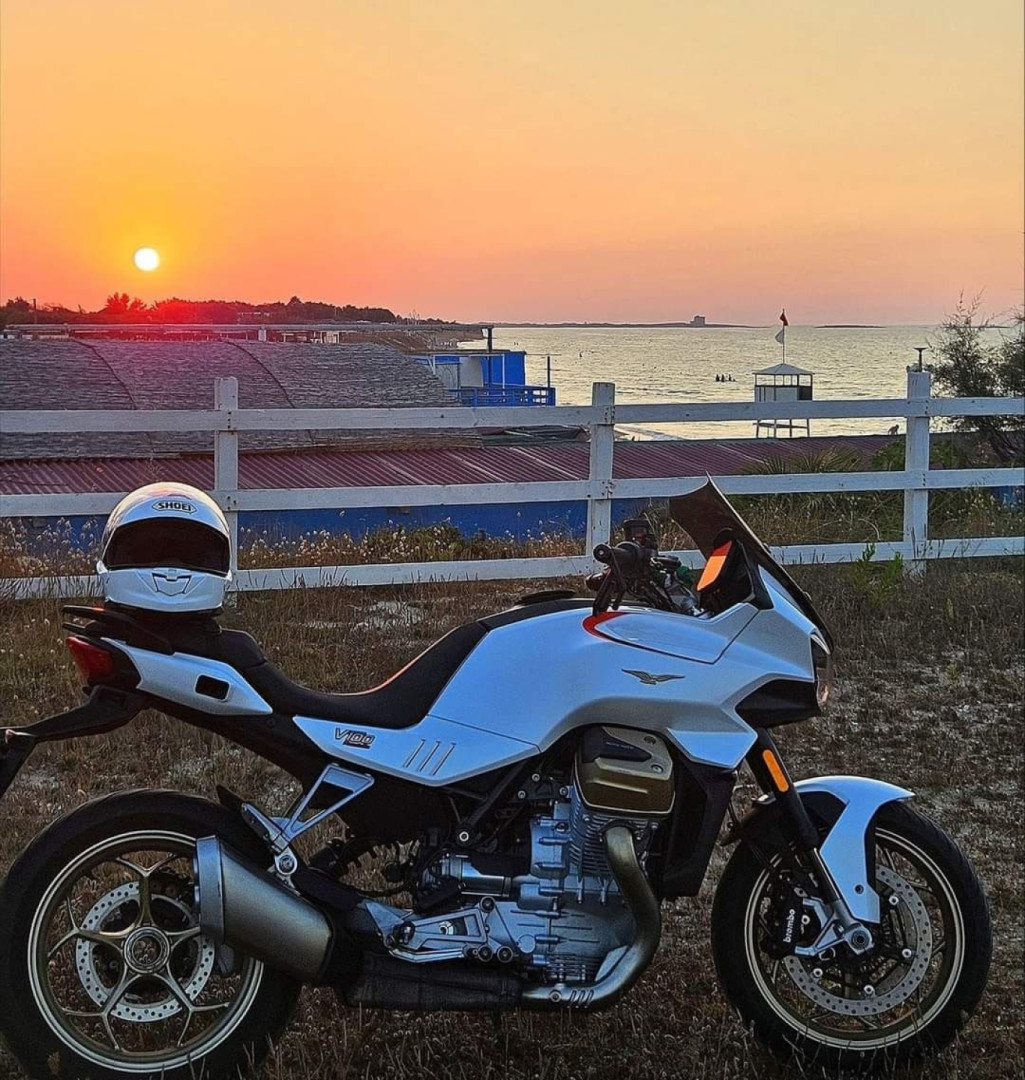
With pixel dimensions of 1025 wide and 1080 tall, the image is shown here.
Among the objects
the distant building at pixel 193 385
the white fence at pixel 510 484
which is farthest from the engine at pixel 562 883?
the distant building at pixel 193 385

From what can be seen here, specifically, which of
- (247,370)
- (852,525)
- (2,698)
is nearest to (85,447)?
(247,370)

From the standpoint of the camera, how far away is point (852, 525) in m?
11.3

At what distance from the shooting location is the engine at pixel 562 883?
290cm

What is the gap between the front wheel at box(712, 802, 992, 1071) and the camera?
3166 mm

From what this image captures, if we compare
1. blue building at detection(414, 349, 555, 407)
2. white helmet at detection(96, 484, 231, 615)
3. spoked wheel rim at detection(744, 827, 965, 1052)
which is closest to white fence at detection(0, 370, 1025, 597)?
white helmet at detection(96, 484, 231, 615)

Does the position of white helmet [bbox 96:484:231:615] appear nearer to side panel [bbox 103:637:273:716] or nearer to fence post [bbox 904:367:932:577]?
side panel [bbox 103:637:273:716]

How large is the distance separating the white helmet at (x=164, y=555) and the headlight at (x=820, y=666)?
1.34 m

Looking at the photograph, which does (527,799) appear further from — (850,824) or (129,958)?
(129,958)

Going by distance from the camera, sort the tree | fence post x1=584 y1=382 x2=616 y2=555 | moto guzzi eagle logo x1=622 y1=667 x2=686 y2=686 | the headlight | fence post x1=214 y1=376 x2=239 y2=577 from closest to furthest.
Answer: moto guzzi eagle logo x1=622 y1=667 x2=686 y2=686, the headlight, fence post x1=214 y1=376 x2=239 y2=577, fence post x1=584 y1=382 x2=616 y2=555, the tree

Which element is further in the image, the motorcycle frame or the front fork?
the front fork

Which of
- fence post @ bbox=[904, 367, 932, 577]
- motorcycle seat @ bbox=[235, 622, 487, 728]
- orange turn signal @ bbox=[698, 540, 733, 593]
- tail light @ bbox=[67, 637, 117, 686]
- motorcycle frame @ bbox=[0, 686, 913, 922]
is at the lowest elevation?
motorcycle frame @ bbox=[0, 686, 913, 922]

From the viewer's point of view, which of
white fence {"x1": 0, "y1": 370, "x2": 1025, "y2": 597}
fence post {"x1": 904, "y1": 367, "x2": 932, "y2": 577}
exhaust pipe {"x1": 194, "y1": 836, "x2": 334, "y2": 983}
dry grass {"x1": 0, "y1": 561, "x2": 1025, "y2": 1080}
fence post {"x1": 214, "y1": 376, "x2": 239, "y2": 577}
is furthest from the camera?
fence post {"x1": 904, "y1": 367, "x2": 932, "y2": 577}

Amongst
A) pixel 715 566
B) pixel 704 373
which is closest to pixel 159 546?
pixel 715 566

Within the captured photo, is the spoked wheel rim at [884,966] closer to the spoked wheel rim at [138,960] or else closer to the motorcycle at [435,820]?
the motorcycle at [435,820]
